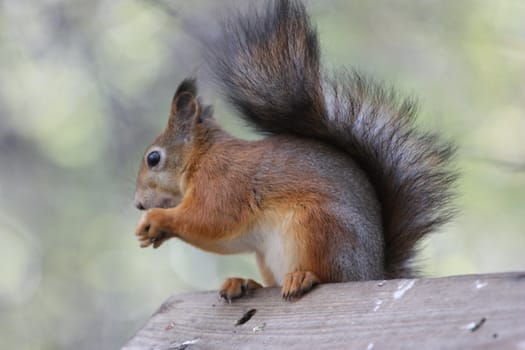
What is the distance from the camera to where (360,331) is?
4.91 ft

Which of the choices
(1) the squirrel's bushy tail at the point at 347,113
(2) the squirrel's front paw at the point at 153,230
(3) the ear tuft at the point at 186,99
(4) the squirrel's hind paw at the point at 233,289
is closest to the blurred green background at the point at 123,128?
(3) the ear tuft at the point at 186,99

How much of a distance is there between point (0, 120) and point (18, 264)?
74cm

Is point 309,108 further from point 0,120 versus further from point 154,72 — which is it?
point 0,120

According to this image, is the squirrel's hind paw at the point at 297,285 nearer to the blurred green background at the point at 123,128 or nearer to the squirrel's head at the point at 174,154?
the squirrel's head at the point at 174,154

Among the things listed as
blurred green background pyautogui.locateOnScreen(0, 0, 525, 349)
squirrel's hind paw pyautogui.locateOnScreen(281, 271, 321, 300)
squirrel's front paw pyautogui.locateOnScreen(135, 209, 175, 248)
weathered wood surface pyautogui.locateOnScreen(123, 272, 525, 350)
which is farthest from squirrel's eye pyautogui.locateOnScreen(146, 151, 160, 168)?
blurred green background pyautogui.locateOnScreen(0, 0, 525, 349)

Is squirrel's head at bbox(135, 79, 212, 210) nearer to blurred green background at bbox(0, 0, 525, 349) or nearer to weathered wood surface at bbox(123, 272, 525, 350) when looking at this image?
weathered wood surface at bbox(123, 272, 525, 350)

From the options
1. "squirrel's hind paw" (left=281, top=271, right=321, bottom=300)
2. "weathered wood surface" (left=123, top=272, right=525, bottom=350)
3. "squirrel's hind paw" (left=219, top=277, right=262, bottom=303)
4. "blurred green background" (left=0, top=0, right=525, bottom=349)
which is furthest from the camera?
"blurred green background" (left=0, top=0, right=525, bottom=349)

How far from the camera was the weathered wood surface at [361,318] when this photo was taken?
1290 mm

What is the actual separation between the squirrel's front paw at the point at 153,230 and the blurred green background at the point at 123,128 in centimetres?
182

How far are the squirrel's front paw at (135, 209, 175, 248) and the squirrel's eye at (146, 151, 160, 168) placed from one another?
374 millimetres

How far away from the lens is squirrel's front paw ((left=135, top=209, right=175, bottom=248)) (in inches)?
82.3

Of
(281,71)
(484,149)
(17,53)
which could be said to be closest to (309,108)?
(281,71)

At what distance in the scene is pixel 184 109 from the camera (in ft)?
8.42

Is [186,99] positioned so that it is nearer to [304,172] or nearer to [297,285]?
[304,172]
